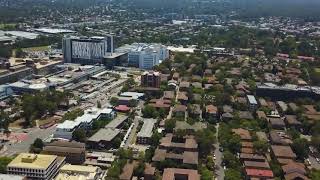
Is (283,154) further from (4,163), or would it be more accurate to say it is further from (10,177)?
(4,163)

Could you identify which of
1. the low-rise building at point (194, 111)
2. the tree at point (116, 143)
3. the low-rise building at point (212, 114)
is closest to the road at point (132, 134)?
the tree at point (116, 143)

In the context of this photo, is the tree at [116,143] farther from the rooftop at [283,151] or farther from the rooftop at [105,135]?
the rooftop at [283,151]

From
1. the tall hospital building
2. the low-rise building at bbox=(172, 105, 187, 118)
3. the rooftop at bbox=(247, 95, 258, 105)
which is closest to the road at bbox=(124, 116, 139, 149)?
the low-rise building at bbox=(172, 105, 187, 118)

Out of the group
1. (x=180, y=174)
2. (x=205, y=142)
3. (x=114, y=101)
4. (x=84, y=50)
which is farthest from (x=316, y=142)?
(x=84, y=50)

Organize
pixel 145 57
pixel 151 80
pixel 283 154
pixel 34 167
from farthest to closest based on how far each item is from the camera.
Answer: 1. pixel 145 57
2. pixel 151 80
3. pixel 283 154
4. pixel 34 167

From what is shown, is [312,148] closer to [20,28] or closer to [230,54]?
[230,54]

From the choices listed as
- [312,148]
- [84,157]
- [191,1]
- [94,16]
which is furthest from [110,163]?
[191,1]

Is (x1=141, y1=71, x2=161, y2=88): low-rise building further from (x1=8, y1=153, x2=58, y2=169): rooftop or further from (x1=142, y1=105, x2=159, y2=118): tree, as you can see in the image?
(x1=8, y1=153, x2=58, y2=169): rooftop
